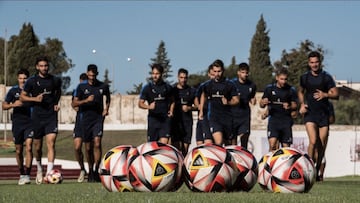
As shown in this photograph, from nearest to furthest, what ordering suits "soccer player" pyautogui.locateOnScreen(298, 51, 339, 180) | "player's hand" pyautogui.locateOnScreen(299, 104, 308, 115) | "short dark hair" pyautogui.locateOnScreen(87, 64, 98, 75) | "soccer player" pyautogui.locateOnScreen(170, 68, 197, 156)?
1. "player's hand" pyautogui.locateOnScreen(299, 104, 308, 115)
2. "soccer player" pyautogui.locateOnScreen(298, 51, 339, 180)
3. "short dark hair" pyautogui.locateOnScreen(87, 64, 98, 75)
4. "soccer player" pyautogui.locateOnScreen(170, 68, 197, 156)

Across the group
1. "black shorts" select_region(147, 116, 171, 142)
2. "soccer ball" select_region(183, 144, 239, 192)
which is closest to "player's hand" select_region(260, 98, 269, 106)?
"black shorts" select_region(147, 116, 171, 142)

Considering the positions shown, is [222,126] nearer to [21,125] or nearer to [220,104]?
[220,104]

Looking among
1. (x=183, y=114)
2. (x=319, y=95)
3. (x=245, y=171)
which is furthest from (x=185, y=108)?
(x=245, y=171)

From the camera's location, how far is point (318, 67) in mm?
18594

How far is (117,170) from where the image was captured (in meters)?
13.2

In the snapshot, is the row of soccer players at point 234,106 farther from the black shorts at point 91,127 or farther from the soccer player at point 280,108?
the black shorts at point 91,127

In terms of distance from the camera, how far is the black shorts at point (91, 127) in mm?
20203

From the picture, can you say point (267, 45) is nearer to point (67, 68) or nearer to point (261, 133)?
point (67, 68)

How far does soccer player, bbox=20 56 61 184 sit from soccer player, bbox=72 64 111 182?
1.15m

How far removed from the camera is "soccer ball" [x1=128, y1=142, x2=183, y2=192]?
12.5 m

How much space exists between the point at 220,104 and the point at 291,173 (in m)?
6.70

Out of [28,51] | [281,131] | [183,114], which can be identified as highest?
[28,51]

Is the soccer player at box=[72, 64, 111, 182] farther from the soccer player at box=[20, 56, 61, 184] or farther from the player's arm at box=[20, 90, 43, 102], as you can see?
the player's arm at box=[20, 90, 43, 102]

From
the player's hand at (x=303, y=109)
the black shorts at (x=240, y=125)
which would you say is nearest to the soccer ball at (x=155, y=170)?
the player's hand at (x=303, y=109)
